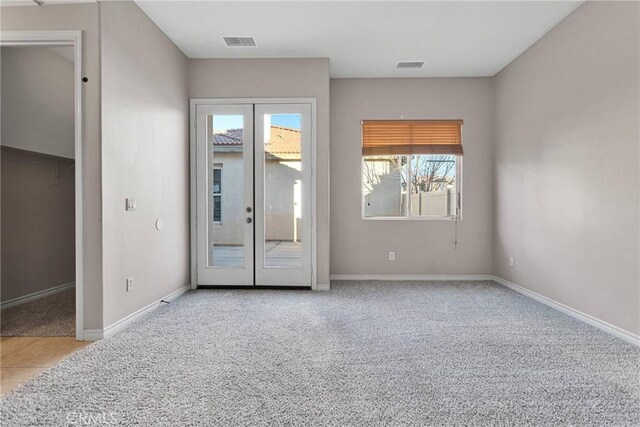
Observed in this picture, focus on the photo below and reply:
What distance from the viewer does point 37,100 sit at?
390 cm

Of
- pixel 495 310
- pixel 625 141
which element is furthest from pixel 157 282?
pixel 625 141

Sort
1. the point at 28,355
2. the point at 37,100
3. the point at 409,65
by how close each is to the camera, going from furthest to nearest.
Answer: the point at 409,65 → the point at 37,100 → the point at 28,355

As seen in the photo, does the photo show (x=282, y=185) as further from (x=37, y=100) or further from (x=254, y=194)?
(x=37, y=100)

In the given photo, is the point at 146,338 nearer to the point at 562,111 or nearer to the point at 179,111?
the point at 179,111

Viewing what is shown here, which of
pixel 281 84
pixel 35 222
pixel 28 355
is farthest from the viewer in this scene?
pixel 281 84

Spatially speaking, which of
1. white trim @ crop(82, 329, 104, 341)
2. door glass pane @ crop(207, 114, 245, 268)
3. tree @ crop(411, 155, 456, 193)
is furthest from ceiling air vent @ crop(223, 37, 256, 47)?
white trim @ crop(82, 329, 104, 341)

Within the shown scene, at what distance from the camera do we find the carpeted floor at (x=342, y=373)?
174 cm

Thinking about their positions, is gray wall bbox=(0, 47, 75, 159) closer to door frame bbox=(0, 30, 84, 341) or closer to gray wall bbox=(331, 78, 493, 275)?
door frame bbox=(0, 30, 84, 341)

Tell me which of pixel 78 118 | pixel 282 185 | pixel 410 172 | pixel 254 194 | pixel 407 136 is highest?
pixel 407 136

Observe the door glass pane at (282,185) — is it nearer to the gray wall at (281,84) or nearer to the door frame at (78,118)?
the gray wall at (281,84)

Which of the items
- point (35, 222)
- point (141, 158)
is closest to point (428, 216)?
point (141, 158)

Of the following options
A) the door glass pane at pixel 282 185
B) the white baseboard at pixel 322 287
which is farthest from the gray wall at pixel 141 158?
the white baseboard at pixel 322 287
